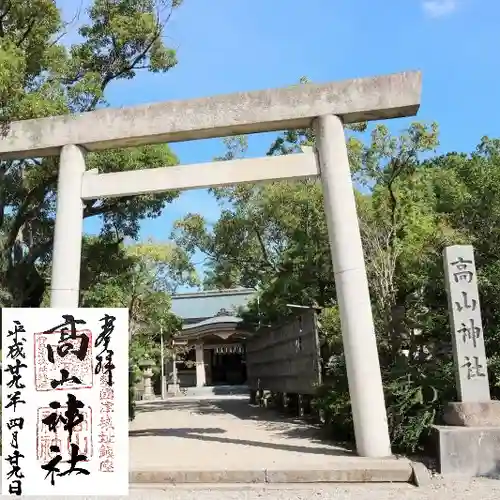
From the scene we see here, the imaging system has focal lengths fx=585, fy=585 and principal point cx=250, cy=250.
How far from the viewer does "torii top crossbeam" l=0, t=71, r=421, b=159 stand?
7094 millimetres

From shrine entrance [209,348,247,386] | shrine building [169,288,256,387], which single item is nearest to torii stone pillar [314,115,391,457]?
shrine building [169,288,256,387]

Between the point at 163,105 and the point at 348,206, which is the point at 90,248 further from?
the point at 348,206

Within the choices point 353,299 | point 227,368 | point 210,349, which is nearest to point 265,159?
point 353,299

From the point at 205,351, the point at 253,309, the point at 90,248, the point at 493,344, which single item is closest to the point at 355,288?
the point at 493,344

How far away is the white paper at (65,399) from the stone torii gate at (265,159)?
3309mm

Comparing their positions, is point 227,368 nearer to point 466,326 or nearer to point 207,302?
point 207,302

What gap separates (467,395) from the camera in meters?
6.40

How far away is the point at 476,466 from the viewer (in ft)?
20.1

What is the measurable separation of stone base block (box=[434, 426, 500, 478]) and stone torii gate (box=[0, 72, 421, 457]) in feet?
2.37

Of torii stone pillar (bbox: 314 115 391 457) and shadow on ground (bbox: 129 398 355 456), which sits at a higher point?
torii stone pillar (bbox: 314 115 391 457)

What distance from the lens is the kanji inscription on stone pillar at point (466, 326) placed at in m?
6.41

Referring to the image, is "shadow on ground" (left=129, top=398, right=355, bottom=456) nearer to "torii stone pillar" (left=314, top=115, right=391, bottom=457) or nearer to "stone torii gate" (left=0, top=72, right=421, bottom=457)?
"torii stone pillar" (left=314, top=115, right=391, bottom=457)

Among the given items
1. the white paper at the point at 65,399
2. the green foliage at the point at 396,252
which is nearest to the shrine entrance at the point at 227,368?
the green foliage at the point at 396,252

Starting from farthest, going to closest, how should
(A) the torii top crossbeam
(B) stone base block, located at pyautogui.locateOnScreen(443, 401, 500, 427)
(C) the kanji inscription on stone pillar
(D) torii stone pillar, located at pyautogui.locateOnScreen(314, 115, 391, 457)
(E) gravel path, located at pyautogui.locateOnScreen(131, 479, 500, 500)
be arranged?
1. (A) the torii top crossbeam
2. (D) torii stone pillar, located at pyautogui.locateOnScreen(314, 115, 391, 457)
3. (C) the kanji inscription on stone pillar
4. (B) stone base block, located at pyautogui.locateOnScreen(443, 401, 500, 427)
5. (E) gravel path, located at pyautogui.locateOnScreen(131, 479, 500, 500)
